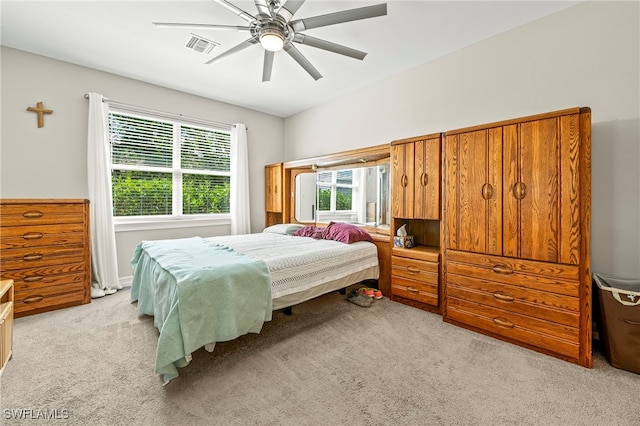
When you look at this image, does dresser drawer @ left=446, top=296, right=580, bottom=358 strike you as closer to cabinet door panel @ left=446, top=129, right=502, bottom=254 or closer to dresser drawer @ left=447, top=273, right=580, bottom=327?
dresser drawer @ left=447, top=273, right=580, bottom=327

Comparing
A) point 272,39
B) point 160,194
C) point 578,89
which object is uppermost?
point 272,39

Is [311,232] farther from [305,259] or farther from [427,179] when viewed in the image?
[427,179]

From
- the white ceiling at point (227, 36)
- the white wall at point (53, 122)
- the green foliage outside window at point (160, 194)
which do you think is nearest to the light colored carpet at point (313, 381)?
the white wall at point (53, 122)

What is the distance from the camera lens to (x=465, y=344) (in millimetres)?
2221

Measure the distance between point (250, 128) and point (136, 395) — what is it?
164 inches

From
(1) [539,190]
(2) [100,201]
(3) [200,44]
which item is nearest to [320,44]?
(3) [200,44]

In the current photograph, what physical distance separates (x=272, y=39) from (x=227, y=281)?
1.81m

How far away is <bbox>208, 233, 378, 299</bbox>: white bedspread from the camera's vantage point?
231 cm

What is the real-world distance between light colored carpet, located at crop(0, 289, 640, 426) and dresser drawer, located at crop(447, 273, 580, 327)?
0.30 metres

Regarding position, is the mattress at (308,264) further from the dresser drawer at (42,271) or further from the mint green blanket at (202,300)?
the dresser drawer at (42,271)

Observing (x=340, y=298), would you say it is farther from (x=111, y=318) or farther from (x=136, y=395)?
(x=111, y=318)

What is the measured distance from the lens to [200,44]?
2.83 metres

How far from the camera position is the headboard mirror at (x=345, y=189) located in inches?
147

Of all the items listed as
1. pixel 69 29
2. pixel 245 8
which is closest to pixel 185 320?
pixel 245 8
